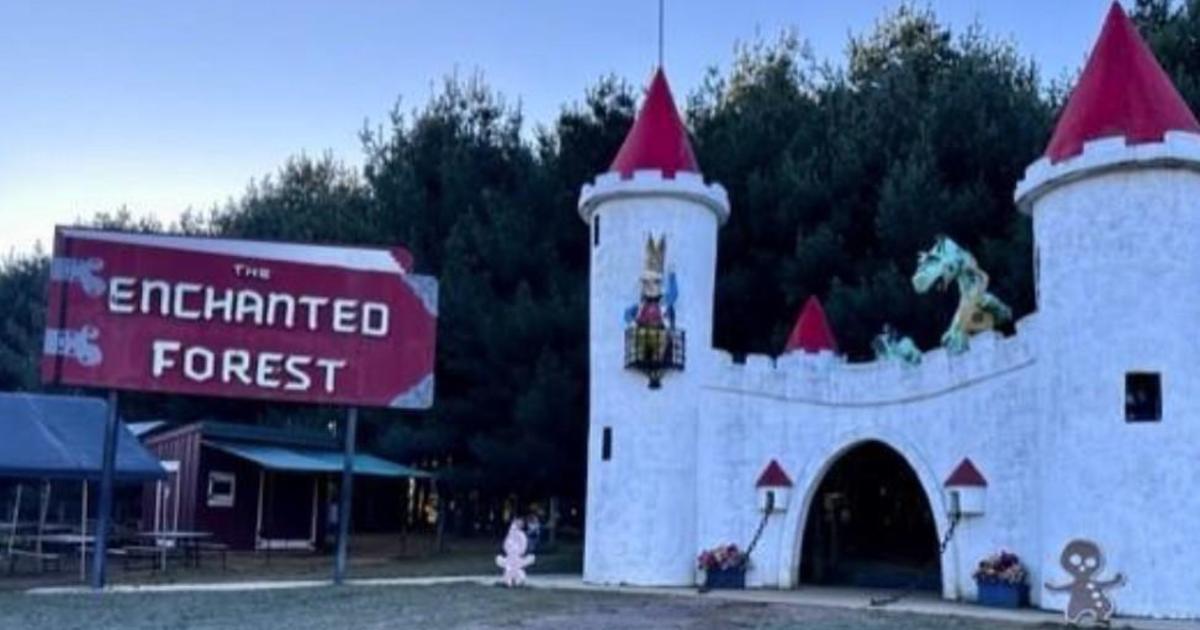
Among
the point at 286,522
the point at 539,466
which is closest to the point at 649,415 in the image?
the point at 539,466

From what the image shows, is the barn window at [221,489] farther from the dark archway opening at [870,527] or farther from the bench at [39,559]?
the dark archway opening at [870,527]

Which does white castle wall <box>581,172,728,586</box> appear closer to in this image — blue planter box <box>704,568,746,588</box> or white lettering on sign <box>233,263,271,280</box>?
blue planter box <box>704,568,746,588</box>

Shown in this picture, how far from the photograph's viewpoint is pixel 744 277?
94.0 feet

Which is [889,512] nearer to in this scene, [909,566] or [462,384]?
[909,566]

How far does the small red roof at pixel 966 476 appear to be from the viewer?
18328 mm

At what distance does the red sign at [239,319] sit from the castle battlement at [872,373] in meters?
5.87

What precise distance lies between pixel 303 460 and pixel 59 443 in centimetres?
631

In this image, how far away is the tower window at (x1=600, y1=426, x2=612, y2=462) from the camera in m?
21.8

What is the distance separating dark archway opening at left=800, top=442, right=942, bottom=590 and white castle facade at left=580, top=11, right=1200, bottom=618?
6cm

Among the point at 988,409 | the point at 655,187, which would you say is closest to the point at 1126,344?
the point at 988,409

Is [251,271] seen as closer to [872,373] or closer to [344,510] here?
[344,510]

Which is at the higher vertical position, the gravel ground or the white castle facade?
the white castle facade

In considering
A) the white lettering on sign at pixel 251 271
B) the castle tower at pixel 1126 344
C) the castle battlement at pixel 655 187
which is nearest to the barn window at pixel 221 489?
the white lettering on sign at pixel 251 271

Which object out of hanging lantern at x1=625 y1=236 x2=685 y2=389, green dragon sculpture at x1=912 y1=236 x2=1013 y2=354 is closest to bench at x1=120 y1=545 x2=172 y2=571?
hanging lantern at x1=625 y1=236 x2=685 y2=389
